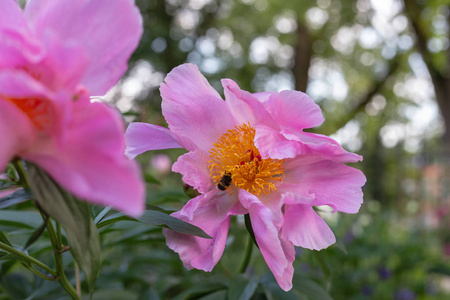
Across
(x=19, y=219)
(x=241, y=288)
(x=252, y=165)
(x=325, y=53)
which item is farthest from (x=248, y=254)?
(x=325, y=53)

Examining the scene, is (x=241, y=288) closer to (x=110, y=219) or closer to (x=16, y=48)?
(x=110, y=219)

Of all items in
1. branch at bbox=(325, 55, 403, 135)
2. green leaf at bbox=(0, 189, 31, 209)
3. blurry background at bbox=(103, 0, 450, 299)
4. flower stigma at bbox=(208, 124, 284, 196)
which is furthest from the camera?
branch at bbox=(325, 55, 403, 135)

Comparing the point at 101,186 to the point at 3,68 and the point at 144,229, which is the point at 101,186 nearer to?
the point at 3,68

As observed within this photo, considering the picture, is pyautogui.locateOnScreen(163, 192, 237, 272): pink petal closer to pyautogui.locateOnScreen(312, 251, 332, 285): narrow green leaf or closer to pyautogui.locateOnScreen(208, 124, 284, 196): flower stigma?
pyautogui.locateOnScreen(208, 124, 284, 196): flower stigma

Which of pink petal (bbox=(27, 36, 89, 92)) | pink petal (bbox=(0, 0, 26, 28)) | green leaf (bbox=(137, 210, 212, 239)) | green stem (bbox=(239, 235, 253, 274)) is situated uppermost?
pink petal (bbox=(0, 0, 26, 28))

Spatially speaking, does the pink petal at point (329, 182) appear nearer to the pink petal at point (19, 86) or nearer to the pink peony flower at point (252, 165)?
the pink peony flower at point (252, 165)

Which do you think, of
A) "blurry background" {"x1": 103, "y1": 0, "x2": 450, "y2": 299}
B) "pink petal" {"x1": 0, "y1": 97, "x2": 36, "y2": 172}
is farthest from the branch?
"pink petal" {"x1": 0, "y1": 97, "x2": 36, "y2": 172}
